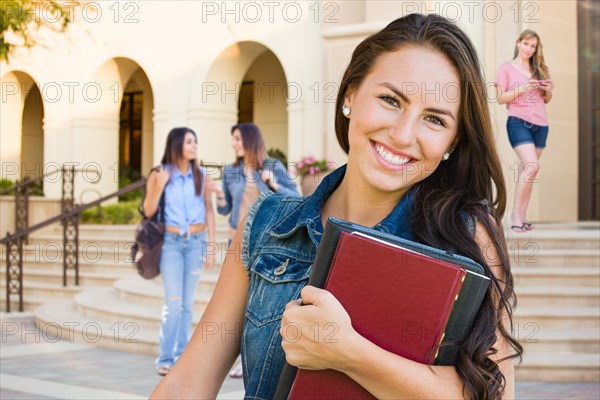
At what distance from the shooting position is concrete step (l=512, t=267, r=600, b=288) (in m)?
8.30

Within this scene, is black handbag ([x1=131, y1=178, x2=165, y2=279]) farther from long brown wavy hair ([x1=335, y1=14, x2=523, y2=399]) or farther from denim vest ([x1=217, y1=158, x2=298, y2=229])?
long brown wavy hair ([x1=335, y1=14, x2=523, y2=399])

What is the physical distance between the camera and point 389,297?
1553 millimetres

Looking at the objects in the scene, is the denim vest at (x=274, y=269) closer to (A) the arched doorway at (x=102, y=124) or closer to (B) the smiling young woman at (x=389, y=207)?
(B) the smiling young woman at (x=389, y=207)

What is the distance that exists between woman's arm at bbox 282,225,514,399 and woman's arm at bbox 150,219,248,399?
15.0 inches

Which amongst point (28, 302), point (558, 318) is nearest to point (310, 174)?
point (558, 318)

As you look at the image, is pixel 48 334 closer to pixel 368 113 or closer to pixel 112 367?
pixel 112 367

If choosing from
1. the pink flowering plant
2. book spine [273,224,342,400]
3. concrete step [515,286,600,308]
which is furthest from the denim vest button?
the pink flowering plant

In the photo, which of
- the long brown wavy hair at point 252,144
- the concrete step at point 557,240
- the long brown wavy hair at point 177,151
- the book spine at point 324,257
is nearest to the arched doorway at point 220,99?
the concrete step at point 557,240

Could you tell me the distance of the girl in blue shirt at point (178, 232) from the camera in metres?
7.25

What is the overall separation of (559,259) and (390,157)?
7.33 metres

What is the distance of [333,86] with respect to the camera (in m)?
13.9

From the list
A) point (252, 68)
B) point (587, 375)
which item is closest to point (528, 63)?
point (587, 375)

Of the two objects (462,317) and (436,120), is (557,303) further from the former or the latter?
(462,317)

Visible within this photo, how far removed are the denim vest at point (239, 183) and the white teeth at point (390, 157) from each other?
5.70 m
